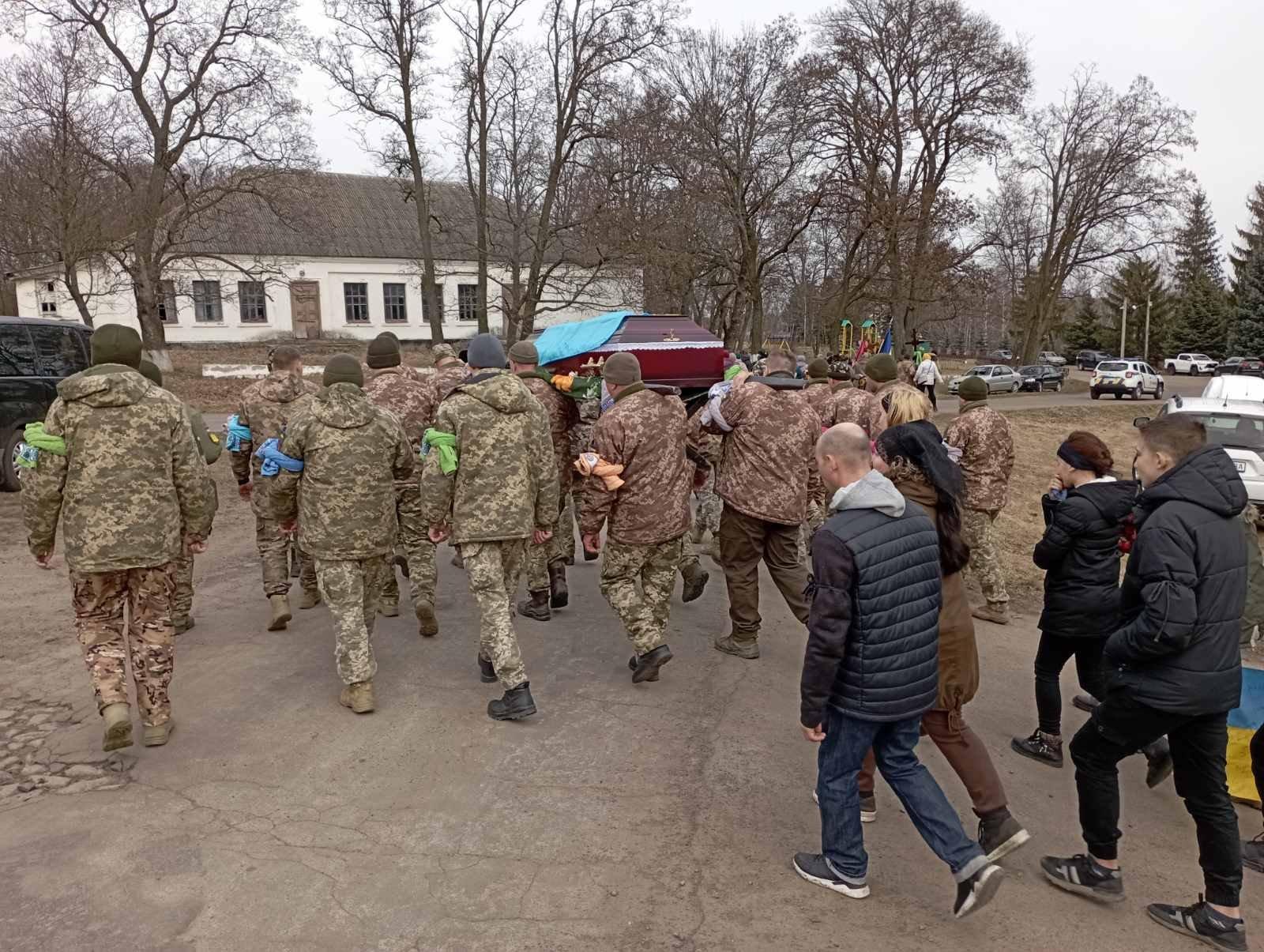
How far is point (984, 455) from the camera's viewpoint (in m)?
6.94

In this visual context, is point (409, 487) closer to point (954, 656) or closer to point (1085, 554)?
point (954, 656)

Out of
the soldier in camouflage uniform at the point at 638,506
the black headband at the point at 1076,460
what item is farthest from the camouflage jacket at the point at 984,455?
the soldier in camouflage uniform at the point at 638,506

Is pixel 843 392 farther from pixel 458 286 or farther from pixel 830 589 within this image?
pixel 458 286

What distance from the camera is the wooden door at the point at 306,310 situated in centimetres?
4053

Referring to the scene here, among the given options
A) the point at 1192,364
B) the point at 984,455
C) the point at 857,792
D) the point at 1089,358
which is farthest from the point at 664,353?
the point at 1089,358

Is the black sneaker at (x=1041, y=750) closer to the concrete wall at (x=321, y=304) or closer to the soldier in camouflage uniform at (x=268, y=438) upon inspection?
the soldier in camouflage uniform at (x=268, y=438)

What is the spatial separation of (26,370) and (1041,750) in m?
11.2

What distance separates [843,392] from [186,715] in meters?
5.75

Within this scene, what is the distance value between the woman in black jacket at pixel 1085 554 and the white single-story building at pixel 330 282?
31.8 m

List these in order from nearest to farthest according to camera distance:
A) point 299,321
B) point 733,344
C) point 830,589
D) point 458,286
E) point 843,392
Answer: point 830,589
point 843,392
point 733,344
point 299,321
point 458,286

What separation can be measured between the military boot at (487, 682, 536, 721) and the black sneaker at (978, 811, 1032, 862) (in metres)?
2.35

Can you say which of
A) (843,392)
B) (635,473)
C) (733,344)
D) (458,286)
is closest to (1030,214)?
(733,344)

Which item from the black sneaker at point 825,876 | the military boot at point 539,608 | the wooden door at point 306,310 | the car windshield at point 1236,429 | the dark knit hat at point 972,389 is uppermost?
the wooden door at point 306,310

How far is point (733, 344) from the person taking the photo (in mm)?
31859
